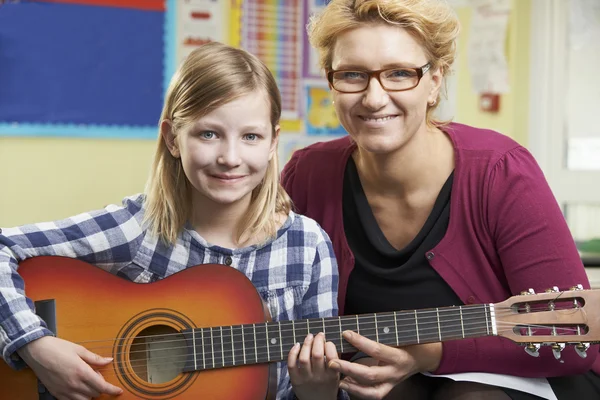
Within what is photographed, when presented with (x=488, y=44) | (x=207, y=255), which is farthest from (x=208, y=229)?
(x=488, y=44)

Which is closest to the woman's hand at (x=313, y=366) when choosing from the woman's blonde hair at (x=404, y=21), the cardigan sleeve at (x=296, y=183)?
the cardigan sleeve at (x=296, y=183)

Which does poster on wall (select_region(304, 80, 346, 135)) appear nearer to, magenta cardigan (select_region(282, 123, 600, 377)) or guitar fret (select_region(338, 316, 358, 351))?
magenta cardigan (select_region(282, 123, 600, 377))

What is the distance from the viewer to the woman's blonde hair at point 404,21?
5.37 feet

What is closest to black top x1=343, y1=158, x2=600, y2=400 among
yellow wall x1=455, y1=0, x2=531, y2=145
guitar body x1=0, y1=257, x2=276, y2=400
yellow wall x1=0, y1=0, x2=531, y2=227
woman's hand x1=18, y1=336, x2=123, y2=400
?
guitar body x1=0, y1=257, x2=276, y2=400

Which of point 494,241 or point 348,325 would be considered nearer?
point 348,325

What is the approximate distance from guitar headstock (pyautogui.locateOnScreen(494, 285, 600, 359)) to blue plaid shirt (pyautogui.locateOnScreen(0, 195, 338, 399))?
16.0 inches

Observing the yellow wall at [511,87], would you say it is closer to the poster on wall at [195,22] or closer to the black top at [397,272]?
the poster on wall at [195,22]

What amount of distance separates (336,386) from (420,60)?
0.73 meters

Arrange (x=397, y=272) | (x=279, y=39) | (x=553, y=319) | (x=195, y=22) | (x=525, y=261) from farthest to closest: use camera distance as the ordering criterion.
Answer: (x=279, y=39), (x=195, y=22), (x=397, y=272), (x=525, y=261), (x=553, y=319)

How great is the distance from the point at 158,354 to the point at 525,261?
2.60 feet

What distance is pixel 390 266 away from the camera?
5.93ft

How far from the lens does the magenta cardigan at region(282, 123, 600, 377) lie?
1599 millimetres

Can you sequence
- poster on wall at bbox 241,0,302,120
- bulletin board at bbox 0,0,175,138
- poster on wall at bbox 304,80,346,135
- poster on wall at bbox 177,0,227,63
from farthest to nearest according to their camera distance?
poster on wall at bbox 304,80,346,135, poster on wall at bbox 241,0,302,120, poster on wall at bbox 177,0,227,63, bulletin board at bbox 0,0,175,138

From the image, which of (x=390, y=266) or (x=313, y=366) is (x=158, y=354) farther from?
(x=390, y=266)
